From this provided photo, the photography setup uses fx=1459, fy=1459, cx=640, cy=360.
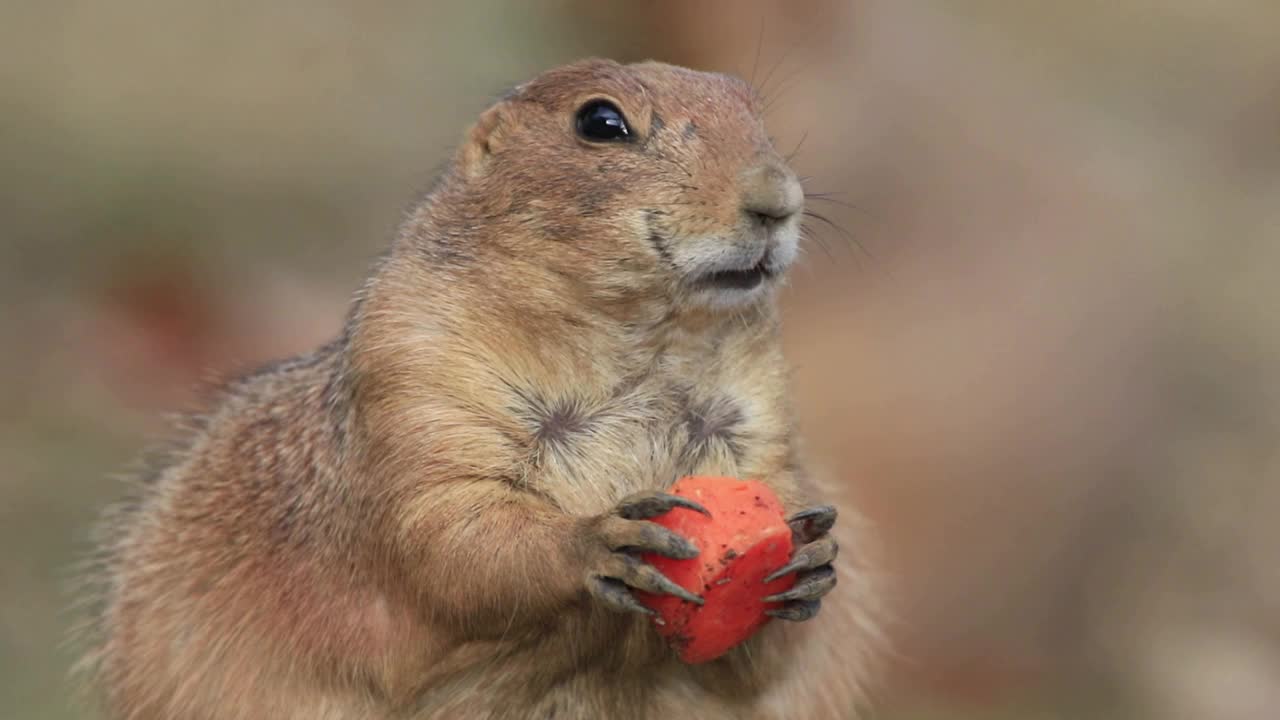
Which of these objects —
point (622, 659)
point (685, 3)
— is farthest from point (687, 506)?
point (685, 3)

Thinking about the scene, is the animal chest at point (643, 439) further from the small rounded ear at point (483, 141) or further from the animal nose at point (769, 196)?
the small rounded ear at point (483, 141)

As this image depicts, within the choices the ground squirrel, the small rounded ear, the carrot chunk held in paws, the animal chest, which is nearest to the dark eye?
the ground squirrel

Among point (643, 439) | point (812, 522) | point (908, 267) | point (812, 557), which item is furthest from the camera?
point (908, 267)

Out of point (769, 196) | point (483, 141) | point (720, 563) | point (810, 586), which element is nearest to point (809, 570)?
point (810, 586)

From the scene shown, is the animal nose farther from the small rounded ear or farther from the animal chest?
the small rounded ear

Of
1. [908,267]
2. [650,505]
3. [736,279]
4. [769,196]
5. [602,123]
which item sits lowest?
[650,505]

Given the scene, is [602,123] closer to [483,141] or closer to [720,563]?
[483,141]

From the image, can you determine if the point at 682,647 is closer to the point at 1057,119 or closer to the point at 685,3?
the point at 1057,119

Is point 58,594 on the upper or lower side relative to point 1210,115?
lower
